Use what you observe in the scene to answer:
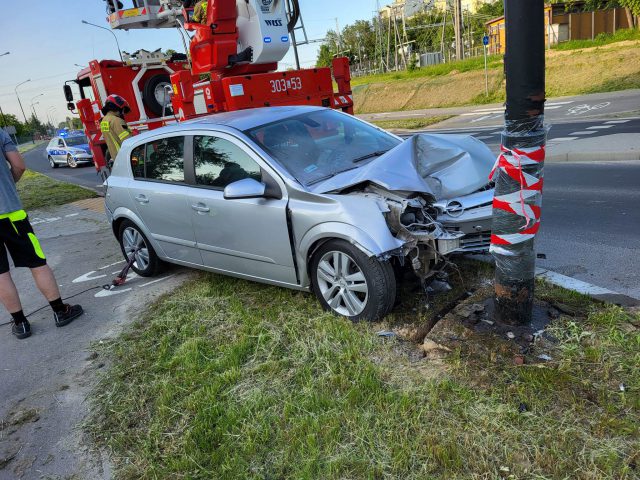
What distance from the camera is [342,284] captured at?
146 inches

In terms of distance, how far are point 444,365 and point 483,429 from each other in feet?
1.99

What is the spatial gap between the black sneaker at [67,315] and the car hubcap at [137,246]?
3.02 ft

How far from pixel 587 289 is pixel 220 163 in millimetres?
3189

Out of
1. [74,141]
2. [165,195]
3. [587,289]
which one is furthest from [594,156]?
[74,141]

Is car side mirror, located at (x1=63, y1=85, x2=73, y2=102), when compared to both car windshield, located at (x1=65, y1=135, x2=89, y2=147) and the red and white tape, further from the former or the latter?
the red and white tape

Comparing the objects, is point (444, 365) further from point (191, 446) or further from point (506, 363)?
point (191, 446)

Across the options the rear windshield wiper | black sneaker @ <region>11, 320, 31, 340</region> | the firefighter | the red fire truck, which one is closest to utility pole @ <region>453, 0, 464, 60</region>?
the red fire truck

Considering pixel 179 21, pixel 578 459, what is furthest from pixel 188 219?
pixel 179 21

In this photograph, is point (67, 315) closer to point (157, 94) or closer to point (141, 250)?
point (141, 250)

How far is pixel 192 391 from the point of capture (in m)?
3.22

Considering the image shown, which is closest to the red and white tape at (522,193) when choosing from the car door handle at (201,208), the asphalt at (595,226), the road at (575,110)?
the asphalt at (595,226)

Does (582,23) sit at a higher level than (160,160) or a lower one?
higher

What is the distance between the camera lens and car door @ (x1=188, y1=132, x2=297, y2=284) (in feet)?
13.1

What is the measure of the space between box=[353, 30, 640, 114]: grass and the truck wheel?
525 inches
